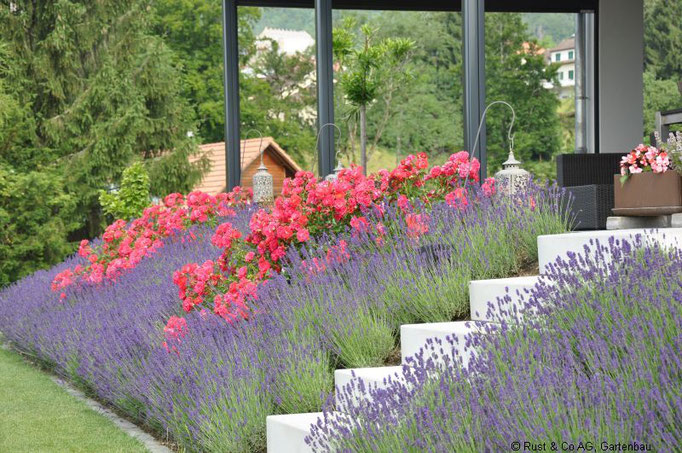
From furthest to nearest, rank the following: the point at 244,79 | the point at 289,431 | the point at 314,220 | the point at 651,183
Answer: the point at 244,79
the point at 314,220
the point at 651,183
the point at 289,431

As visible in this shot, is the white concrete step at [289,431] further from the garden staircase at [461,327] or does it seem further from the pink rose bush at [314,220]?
the pink rose bush at [314,220]

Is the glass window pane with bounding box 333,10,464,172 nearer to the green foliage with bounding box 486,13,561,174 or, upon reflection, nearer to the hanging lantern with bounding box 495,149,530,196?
the green foliage with bounding box 486,13,561,174

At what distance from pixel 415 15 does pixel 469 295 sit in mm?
30553

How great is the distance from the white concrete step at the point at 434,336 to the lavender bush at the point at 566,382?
0.26 m

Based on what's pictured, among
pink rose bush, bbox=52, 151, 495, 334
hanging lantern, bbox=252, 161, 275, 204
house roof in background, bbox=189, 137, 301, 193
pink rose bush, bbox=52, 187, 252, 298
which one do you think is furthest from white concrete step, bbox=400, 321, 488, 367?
house roof in background, bbox=189, 137, 301, 193

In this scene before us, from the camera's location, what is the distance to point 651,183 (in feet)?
14.6

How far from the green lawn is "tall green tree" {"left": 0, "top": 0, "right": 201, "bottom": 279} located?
998 cm

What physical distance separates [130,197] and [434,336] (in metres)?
10.7

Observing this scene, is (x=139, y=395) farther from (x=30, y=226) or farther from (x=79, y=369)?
(x=30, y=226)

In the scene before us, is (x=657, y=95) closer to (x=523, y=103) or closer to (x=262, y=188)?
(x=523, y=103)

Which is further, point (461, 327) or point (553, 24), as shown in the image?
point (553, 24)

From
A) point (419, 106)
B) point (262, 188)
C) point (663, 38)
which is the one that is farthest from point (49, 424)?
point (419, 106)

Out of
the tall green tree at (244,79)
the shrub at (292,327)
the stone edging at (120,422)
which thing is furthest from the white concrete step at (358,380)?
the tall green tree at (244,79)

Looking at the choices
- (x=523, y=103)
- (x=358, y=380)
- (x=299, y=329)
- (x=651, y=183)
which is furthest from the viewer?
(x=523, y=103)
